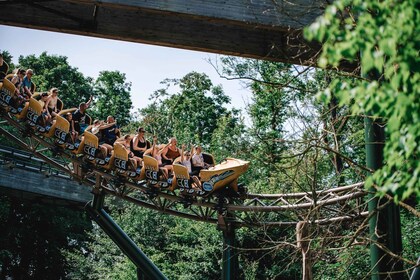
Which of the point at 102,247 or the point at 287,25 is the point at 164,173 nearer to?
the point at 287,25

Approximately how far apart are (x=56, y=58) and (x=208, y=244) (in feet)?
51.3

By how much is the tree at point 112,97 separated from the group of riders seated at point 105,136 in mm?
17477

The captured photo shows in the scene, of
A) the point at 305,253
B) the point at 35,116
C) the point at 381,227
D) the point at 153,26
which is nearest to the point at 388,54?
the point at 381,227

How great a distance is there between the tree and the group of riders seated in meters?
17.5

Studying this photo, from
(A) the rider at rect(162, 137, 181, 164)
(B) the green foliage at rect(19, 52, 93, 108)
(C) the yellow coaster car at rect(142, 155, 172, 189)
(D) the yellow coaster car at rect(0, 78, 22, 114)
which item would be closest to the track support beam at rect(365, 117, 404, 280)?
(C) the yellow coaster car at rect(142, 155, 172, 189)

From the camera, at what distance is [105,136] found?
499 inches

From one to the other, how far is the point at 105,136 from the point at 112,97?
1896 centimetres

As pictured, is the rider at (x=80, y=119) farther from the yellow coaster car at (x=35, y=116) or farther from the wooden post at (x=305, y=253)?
the wooden post at (x=305, y=253)

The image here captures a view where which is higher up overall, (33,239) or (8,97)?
(33,239)

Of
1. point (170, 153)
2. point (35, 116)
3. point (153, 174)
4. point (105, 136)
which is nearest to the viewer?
point (35, 116)

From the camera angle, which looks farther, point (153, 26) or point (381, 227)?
point (153, 26)

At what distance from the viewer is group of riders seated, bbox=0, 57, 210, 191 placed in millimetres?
11965

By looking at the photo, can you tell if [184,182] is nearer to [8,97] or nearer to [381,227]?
[8,97]

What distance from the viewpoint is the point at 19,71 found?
12070 mm
